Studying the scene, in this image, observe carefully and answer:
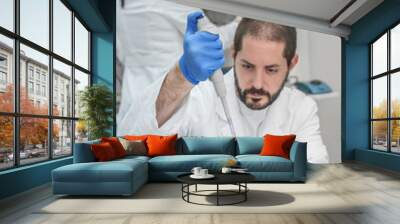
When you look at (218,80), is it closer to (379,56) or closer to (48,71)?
(379,56)

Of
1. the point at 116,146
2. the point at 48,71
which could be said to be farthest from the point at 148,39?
the point at 116,146

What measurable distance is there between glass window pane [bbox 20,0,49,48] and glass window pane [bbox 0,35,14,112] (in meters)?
0.46

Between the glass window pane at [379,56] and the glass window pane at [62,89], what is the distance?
6.76m

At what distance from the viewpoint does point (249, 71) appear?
878 cm

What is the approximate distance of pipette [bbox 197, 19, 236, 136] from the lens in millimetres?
8797

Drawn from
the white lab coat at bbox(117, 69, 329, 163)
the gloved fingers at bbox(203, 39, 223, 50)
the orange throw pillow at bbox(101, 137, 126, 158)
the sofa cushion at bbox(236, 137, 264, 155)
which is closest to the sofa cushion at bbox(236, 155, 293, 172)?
the sofa cushion at bbox(236, 137, 264, 155)

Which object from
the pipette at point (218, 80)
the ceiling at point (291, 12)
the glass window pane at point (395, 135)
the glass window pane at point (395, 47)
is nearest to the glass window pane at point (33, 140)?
the pipette at point (218, 80)

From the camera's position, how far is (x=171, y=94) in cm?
879

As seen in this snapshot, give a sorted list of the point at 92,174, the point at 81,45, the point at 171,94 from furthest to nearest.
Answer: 1. the point at 171,94
2. the point at 81,45
3. the point at 92,174

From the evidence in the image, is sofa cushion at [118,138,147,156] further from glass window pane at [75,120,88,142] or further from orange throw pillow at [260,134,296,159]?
orange throw pillow at [260,134,296,159]

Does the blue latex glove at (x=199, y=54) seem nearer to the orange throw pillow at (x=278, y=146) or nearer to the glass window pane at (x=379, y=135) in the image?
the orange throw pillow at (x=278, y=146)

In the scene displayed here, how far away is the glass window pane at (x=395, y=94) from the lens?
7.86 m

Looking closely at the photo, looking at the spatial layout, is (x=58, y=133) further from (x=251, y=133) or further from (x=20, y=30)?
(x=251, y=133)

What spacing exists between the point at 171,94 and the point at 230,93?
1.37m
